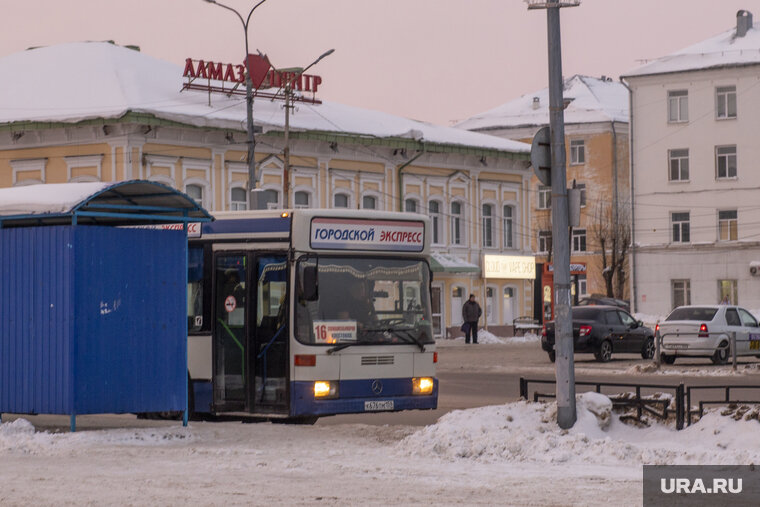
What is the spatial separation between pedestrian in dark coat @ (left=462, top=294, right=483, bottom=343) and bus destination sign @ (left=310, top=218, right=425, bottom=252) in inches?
1348

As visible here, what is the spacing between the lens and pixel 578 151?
308 ft

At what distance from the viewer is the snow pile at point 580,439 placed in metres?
13.9

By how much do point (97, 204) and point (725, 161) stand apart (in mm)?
63912

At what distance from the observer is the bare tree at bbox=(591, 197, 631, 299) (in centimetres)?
8788

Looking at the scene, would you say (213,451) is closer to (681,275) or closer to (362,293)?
(362,293)

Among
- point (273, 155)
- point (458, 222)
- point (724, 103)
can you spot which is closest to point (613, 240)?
point (724, 103)

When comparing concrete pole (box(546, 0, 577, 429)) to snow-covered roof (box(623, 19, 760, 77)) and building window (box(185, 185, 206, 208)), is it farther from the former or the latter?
snow-covered roof (box(623, 19, 760, 77))

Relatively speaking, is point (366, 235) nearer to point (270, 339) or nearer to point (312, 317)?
point (312, 317)

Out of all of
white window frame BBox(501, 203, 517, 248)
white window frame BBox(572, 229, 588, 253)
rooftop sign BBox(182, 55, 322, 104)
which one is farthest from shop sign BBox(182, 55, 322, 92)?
white window frame BBox(572, 229, 588, 253)

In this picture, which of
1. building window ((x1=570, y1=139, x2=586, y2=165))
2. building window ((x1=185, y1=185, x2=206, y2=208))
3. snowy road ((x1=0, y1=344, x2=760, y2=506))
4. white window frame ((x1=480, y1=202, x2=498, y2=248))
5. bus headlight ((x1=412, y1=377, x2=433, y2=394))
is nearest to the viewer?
snowy road ((x1=0, y1=344, x2=760, y2=506))

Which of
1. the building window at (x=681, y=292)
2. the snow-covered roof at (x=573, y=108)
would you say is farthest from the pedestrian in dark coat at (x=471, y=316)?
the snow-covered roof at (x=573, y=108)

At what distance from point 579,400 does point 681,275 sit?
63.3 m

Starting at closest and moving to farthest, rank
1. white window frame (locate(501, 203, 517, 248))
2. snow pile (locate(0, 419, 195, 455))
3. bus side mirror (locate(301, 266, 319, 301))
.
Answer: snow pile (locate(0, 419, 195, 455)) < bus side mirror (locate(301, 266, 319, 301)) < white window frame (locate(501, 203, 517, 248))

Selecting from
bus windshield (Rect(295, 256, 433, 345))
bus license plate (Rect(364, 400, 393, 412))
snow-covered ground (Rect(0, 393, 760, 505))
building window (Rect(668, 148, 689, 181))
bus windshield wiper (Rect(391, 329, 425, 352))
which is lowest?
snow-covered ground (Rect(0, 393, 760, 505))
